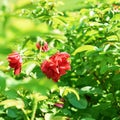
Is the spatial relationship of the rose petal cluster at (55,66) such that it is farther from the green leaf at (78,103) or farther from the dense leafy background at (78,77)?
the green leaf at (78,103)

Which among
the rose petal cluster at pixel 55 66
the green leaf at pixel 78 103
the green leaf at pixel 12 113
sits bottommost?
the green leaf at pixel 12 113

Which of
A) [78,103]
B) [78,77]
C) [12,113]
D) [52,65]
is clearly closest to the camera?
[52,65]

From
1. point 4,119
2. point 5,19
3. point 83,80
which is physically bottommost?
point 4,119

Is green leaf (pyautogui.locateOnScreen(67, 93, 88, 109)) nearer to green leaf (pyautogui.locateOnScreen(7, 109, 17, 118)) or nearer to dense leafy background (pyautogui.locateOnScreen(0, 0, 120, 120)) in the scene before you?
dense leafy background (pyautogui.locateOnScreen(0, 0, 120, 120))

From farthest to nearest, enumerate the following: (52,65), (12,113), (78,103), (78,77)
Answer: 1. (78,77)
2. (78,103)
3. (12,113)
4. (52,65)

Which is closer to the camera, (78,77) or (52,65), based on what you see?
(52,65)

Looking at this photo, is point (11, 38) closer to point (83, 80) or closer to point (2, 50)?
point (2, 50)

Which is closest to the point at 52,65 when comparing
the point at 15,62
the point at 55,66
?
the point at 55,66

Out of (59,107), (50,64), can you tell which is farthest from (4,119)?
(50,64)

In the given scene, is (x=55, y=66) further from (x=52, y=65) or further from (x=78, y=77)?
(x=78, y=77)

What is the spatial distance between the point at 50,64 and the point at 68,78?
0.55m

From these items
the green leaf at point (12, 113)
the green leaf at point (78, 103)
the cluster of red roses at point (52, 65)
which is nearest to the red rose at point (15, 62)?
the cluster of red roses at point (52, 65)

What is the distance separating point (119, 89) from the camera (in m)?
1.89

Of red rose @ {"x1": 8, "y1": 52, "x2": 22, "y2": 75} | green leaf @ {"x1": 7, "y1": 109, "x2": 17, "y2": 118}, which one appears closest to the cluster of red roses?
red rose @ {"x1": 8, "y1": 52, "x2": 22, "y2": 75}
